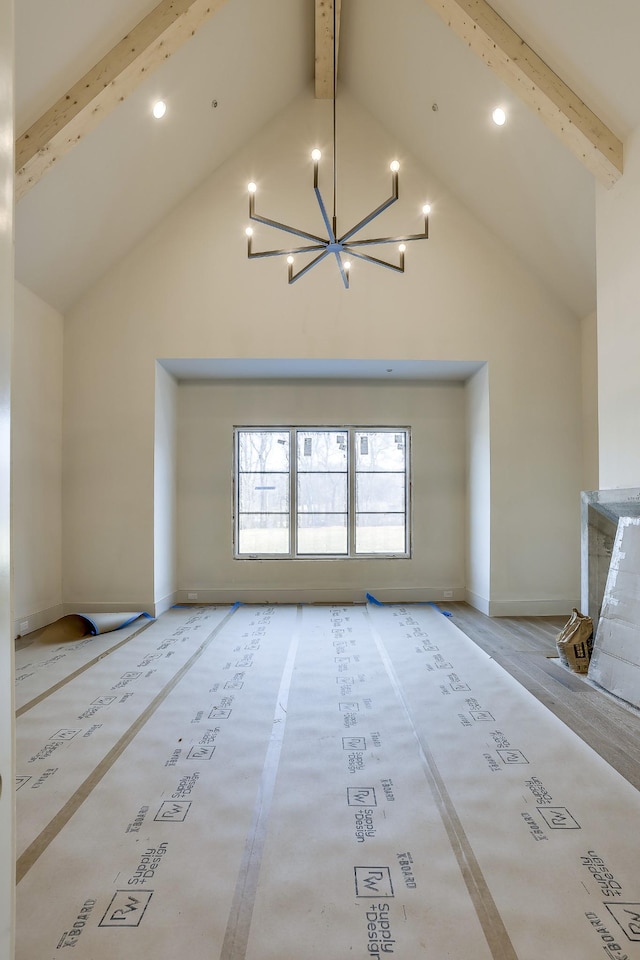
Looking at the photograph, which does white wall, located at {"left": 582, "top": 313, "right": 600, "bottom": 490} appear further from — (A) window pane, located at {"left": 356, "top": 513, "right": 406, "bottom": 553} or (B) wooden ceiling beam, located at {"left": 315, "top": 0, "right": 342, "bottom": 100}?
(B) wooden ceiling beam, located at {"left": 315, "top": 0, "right": 342, "bottom": 100}

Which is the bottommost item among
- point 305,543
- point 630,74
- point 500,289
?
point 305,543

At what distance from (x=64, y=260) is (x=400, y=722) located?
503cm

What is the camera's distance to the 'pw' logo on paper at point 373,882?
1.89m

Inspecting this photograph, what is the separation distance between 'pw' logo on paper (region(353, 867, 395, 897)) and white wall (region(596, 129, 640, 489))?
3.07 metres

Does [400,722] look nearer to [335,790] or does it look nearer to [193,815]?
[335,790]

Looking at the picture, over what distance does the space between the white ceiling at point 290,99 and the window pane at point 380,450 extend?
249 centimetres

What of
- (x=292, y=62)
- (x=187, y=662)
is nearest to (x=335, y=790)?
(x=187, y=662)

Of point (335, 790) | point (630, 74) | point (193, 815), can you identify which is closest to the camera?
point (193, 815)

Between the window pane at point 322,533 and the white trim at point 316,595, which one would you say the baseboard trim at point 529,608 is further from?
the window pane at point 322,533

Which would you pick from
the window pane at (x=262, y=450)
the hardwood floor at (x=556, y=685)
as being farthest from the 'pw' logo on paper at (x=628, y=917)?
the window pane at (x=262, y=450)

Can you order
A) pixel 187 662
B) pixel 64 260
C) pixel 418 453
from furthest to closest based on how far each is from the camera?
pixel 418 453, pixel 64 260, pixel 187 662

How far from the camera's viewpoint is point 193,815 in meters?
2.37

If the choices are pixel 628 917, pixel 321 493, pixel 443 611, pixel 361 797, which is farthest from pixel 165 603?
pixel 628 917

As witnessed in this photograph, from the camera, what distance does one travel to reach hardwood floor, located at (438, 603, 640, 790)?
9.86 ft
